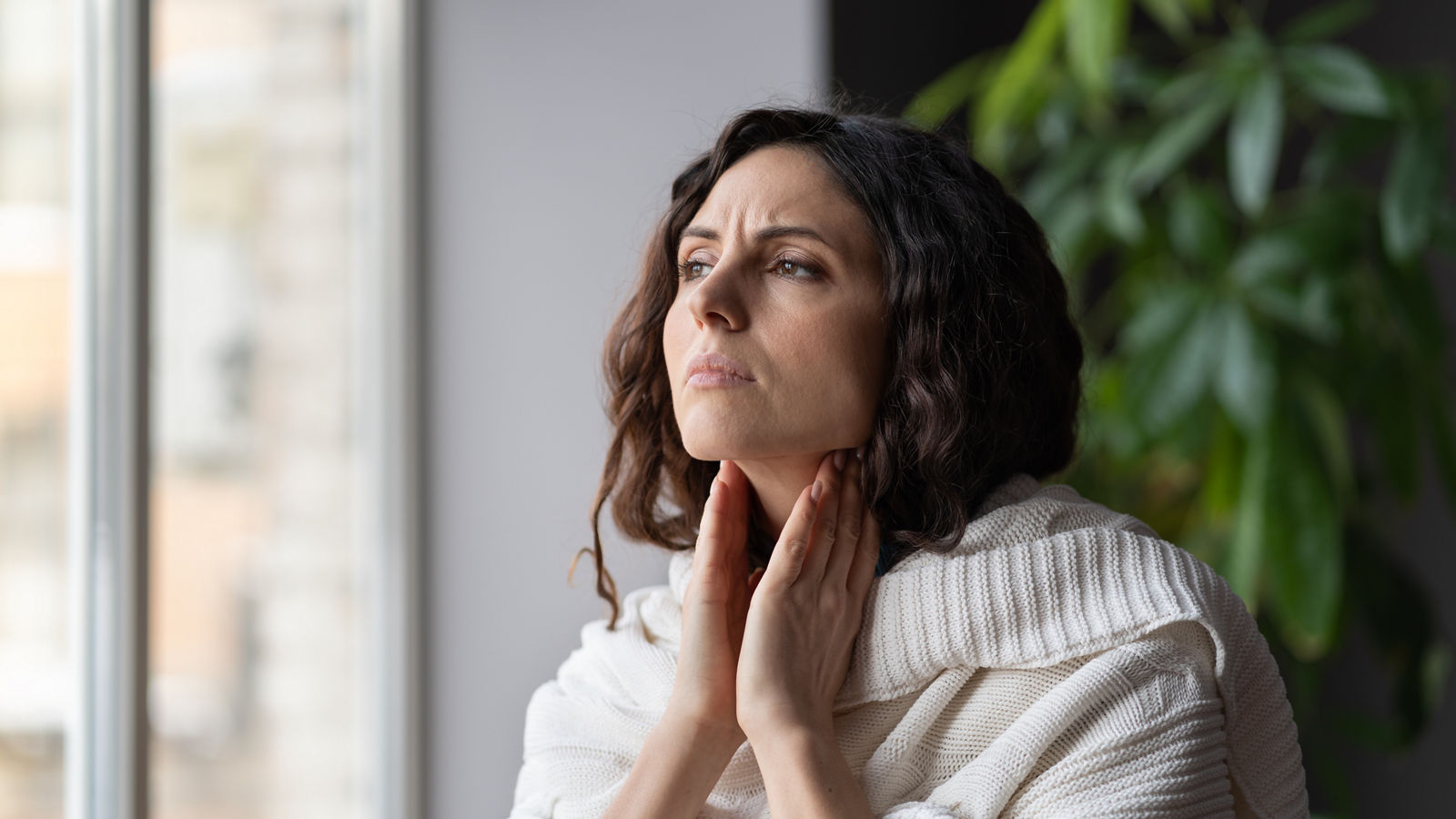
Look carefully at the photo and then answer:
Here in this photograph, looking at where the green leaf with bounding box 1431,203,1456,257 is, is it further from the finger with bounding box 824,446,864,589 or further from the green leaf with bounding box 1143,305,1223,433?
the finger with bounding box 824,446,864,589

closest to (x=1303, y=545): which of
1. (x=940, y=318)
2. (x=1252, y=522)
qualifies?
(x=1252, y=522)

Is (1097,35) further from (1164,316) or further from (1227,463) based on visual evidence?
(1227,463)

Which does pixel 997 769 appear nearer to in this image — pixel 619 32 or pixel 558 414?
pixel 558 414

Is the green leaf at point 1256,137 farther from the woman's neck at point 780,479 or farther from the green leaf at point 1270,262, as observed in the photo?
the woman's neck at point 780,479

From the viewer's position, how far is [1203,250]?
188cm

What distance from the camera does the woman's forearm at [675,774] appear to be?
100 cm

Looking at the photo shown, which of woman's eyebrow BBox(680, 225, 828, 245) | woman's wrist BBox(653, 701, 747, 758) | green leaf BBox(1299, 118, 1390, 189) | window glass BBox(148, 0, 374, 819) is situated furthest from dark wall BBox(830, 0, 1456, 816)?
woman's wrist BBox(653, 701, 747, 758)

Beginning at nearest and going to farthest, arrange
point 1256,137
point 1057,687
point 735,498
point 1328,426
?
point 1057,687, point 735,498, point 1256,137, point 1328,426

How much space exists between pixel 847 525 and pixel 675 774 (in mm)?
245

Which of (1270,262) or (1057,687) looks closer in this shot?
(1057,687)

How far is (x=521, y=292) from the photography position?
2264 millimetres

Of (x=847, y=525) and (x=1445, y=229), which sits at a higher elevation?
(x=1445, y=229)

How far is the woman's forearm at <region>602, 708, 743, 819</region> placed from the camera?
39.5 inches

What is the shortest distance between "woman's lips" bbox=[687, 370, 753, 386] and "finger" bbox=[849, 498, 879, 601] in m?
0.17
